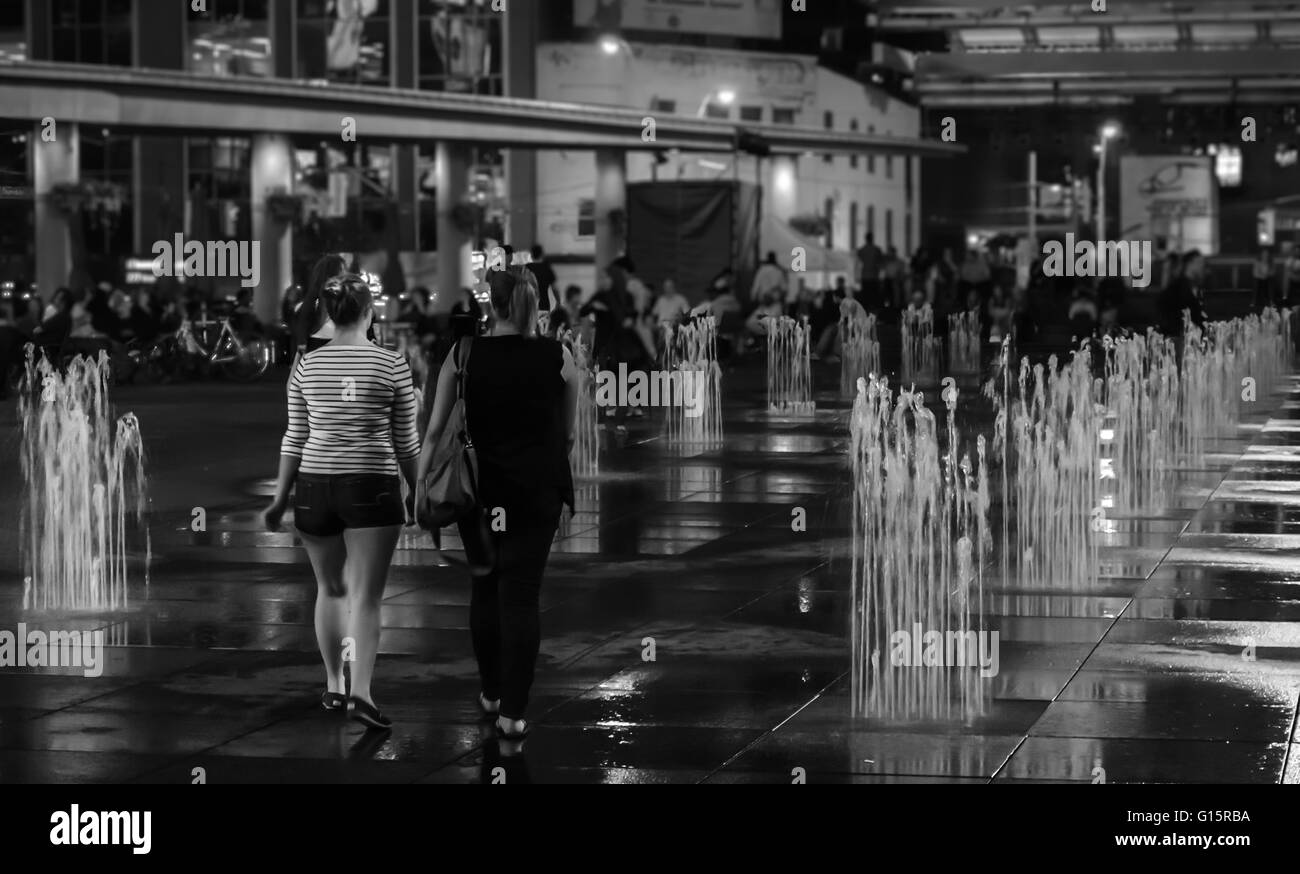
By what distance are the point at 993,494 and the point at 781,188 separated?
44678 millimetres

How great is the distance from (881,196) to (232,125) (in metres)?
42.2

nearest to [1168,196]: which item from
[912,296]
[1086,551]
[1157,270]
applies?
[1157,270]

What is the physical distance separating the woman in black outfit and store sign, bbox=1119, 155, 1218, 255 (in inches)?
2015

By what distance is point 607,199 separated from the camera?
1954 inches

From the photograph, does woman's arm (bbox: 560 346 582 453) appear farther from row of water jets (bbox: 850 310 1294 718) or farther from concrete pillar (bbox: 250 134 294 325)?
concrete pillar (bbox: 250 134 294 325)

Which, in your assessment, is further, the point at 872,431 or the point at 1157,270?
the point at 1157,270

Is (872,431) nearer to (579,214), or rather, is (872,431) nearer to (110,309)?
(110,309)

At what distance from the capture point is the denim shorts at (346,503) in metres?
7.93

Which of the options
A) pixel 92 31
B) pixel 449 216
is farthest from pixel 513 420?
pixel 92 31

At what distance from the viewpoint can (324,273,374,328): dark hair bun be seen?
7941 mm

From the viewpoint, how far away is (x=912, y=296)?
40.4 meters

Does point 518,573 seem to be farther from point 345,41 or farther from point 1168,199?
point 1168,199

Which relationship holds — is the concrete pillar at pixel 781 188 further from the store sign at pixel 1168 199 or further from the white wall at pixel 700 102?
the store sign at pixel 1168 199
